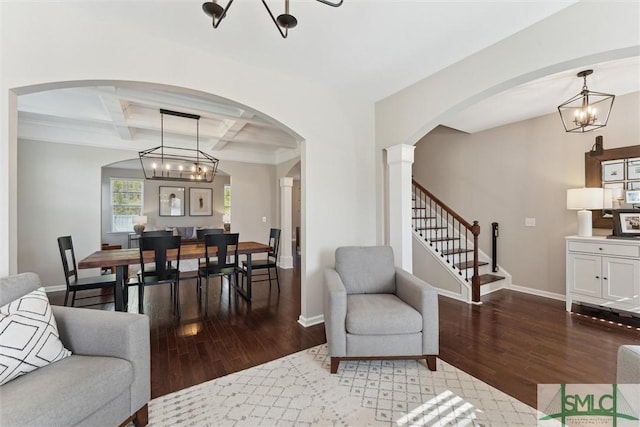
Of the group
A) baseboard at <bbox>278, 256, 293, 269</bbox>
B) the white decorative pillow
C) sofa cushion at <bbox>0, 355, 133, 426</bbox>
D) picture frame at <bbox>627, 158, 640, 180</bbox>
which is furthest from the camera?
baseboard at <bbox>278, 256, 293, 269</bbox>

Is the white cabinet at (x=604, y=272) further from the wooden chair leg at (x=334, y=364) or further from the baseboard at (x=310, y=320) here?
the wooden chair leg at (x=334, y=364)

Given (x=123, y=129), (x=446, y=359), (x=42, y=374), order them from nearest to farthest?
(x=42, y=374) < (x=446, y=359) < (x=123, y=129)

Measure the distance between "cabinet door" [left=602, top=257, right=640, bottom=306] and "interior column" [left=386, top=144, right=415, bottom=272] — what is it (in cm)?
226

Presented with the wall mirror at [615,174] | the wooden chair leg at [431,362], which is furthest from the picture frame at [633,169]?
the wooden chair leg at [431,362]

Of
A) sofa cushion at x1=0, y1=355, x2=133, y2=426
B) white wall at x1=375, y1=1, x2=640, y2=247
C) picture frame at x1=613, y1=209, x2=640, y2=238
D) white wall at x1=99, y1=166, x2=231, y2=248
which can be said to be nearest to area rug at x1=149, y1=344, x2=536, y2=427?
sofa cushion at x1=0, y1=355, x2=133, y2=426

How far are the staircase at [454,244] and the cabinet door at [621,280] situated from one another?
1289 millimetres

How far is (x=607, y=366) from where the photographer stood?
2.17m

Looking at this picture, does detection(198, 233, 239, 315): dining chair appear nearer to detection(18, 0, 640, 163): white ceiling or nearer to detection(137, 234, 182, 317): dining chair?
detection(137, 234, 182, 317): dining chair

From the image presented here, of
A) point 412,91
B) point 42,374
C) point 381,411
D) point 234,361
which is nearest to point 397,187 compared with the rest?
A: point 412,91

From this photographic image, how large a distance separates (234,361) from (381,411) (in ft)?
4.12

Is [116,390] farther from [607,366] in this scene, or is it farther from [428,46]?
[607,366]

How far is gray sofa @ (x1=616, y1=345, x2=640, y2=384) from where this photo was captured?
114cm

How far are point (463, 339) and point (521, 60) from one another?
2.54 m

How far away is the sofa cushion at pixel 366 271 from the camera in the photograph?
2.69m
